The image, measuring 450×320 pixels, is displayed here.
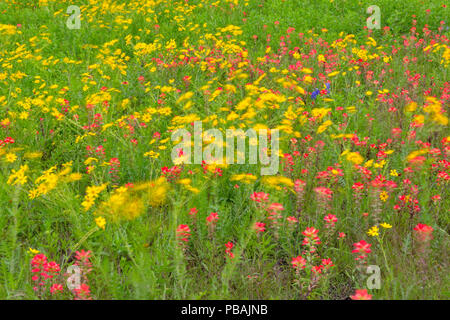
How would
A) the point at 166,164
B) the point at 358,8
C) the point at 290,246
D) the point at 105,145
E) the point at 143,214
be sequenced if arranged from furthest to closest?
the point at 358,8
the point at 105,145
the point at 166,164
the point at 143,214
the point at 290,246

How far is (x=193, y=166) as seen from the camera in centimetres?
311

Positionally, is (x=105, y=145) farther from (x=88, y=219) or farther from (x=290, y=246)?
(x=290, y=246)

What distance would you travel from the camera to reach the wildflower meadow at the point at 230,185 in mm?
2414

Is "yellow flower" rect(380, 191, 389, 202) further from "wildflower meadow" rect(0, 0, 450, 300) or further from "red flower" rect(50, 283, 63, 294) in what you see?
"red flower" rect(50, 283, 63, 294)

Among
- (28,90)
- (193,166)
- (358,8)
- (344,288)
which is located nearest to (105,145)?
(193,166)

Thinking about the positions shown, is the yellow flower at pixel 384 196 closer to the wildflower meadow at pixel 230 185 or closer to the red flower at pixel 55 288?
the wildflower meadow at pixel 230 185

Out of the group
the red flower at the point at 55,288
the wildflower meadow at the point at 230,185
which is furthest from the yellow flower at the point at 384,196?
the red flower at the point at 55,288

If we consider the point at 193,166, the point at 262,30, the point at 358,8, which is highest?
the point at 358,8

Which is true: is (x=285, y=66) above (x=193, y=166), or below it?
above

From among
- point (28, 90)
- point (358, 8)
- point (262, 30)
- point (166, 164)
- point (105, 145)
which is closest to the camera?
point (166, 164)

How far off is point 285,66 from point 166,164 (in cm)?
280

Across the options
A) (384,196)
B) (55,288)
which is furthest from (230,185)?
(55,288)

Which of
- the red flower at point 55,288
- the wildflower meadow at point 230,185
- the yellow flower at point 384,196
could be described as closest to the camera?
the red flower at point 55,288

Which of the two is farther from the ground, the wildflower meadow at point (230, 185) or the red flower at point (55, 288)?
the wildflower meadow at point (230, 185)
